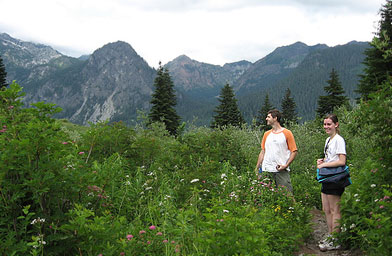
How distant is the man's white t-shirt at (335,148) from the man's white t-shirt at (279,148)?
1.02m

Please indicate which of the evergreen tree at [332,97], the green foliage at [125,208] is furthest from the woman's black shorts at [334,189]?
the evergreen tree at [332,97]

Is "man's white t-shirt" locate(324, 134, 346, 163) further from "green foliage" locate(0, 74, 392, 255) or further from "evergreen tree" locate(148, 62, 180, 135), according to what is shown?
"evergreen tree" locate(148, 62, 180, 135)

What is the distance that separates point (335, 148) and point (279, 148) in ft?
4.24

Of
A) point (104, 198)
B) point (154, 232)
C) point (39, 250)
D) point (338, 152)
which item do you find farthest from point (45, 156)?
point (338, 152)

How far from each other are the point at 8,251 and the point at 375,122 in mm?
4207

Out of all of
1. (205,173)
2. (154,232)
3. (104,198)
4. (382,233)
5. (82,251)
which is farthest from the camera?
(205,173)

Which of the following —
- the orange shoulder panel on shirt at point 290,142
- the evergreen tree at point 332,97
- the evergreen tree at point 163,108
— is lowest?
the evergreen tree at point 163,108

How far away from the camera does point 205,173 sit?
606cm

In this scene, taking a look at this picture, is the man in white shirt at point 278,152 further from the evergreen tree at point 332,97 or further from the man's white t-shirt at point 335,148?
the evergreen tree at point 332,97

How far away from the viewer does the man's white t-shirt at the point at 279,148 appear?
19.1ft

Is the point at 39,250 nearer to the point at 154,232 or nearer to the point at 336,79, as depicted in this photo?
the point at 154,232

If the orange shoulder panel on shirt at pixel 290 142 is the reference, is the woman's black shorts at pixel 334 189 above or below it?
below

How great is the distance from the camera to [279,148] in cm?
584

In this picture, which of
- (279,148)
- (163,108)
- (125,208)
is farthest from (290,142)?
(163,108)
